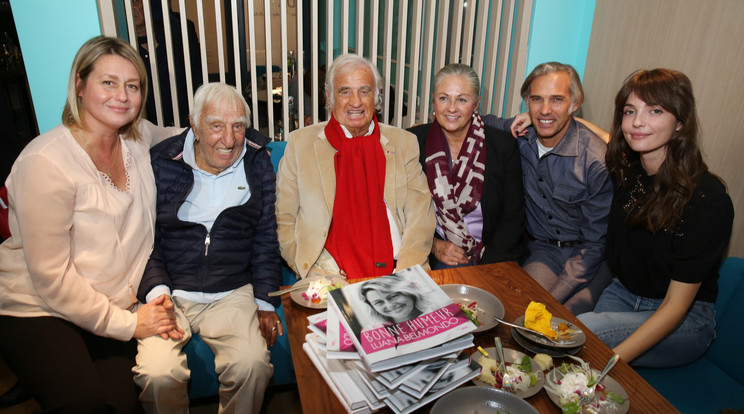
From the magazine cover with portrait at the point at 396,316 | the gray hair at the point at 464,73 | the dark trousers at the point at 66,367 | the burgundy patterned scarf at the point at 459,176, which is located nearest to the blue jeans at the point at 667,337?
the burgundy patterned scarf at the point at 459,176

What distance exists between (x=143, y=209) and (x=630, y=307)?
78.5 inches

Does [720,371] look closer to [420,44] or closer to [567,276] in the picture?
[567,276]

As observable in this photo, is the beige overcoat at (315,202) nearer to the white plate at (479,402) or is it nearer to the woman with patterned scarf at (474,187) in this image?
the woman with patterned scarf at (474,187)

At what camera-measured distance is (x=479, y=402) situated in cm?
113

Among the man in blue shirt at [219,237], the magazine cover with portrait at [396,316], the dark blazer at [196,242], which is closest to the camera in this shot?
the magazine cover with portrait at [396,316]

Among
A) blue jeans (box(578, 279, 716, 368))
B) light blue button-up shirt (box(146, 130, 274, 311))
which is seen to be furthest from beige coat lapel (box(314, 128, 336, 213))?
blue jeans (box(578, 279, 716, 368))

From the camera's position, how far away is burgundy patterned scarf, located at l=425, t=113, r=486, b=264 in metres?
2.32

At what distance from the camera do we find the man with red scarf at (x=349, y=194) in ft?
7.07

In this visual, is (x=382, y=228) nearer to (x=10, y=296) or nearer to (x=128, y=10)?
(x=10, y=296)

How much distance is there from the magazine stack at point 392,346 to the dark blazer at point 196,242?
90cm

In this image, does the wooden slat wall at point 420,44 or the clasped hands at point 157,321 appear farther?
the wooden slat wall at point 420,44

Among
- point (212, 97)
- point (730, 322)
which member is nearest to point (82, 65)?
point (212, 97)

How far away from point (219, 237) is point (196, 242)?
96 millimetres

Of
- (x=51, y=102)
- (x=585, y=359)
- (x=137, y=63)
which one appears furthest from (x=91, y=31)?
(x=585, y=359)
